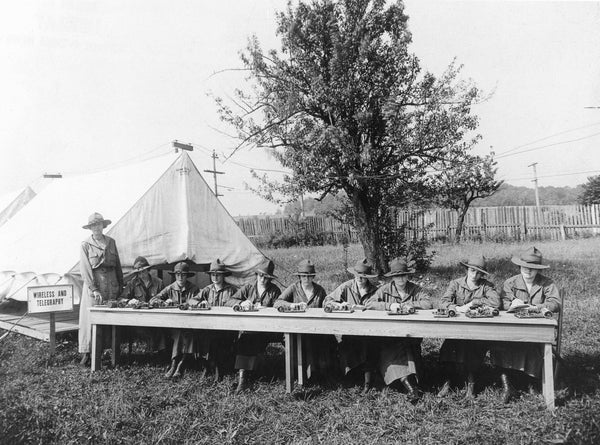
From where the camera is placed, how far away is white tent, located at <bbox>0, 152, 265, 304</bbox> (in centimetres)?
713

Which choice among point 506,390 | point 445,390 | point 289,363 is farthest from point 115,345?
point 506,390

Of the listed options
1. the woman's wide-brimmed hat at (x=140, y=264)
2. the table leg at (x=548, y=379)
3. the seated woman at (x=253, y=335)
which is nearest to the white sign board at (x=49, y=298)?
the woman's wide-brimmed hat at (x=140, y=264)

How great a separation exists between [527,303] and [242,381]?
302 centimetres

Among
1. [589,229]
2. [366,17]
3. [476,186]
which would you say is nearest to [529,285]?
[366,17]

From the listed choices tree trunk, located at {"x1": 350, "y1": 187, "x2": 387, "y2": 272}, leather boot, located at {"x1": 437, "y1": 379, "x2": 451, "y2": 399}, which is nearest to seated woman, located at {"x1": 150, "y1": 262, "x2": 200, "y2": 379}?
leather boot, located at {"x1": 437, "y1": 379, "x2": 451, "y2": 399}

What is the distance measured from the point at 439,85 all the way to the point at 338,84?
1977mm

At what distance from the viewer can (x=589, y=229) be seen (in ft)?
48.8

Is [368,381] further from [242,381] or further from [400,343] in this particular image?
[242,381]

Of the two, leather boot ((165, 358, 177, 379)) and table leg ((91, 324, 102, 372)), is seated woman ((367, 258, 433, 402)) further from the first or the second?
table leg ((91, 324, 102, 372))

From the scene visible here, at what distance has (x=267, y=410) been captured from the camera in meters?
4.12

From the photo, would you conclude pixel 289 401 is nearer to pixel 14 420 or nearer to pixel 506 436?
pixel 506 436

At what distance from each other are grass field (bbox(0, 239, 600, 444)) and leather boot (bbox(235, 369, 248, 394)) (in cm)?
10

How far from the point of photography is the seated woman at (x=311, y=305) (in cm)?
463

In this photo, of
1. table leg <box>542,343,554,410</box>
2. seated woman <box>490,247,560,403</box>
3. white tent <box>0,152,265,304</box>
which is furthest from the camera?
white tent <box>0,152,265,304</box>
